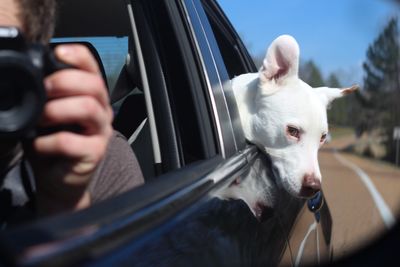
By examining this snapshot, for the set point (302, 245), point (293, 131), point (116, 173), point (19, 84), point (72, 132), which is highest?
point (19, 84)

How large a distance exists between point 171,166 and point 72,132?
1.15 m

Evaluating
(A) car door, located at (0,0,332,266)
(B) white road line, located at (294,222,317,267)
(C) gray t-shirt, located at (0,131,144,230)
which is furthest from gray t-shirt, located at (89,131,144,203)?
(B) white road line, located at (294,222,317,267)

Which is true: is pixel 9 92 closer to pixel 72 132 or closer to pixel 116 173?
pixel 72 132

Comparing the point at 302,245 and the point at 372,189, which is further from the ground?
the point at 302,245

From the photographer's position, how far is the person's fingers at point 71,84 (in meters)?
1.15

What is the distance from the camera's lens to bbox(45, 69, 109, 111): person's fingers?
1146mm

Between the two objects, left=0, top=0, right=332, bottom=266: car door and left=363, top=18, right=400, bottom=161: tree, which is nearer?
left=0, top=0, right=332, bottom=266: car door

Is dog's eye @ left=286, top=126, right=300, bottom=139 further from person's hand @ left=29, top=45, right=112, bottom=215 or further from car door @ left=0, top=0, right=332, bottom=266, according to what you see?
person's hand @ left=29, top=45, right=112, bottom=215

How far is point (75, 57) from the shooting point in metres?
1.19

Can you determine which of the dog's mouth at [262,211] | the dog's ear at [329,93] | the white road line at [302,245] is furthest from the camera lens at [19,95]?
the dog's ear at [329,93]

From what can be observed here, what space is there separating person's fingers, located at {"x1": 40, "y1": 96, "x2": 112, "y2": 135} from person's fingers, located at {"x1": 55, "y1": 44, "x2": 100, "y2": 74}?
7cm

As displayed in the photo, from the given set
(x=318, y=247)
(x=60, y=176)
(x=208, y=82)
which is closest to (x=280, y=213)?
(x=318, y=247)

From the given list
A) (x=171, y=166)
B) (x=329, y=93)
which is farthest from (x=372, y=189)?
(x=171, y=166)

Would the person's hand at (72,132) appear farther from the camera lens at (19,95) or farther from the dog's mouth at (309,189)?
the dog's mouth at (309,189)
